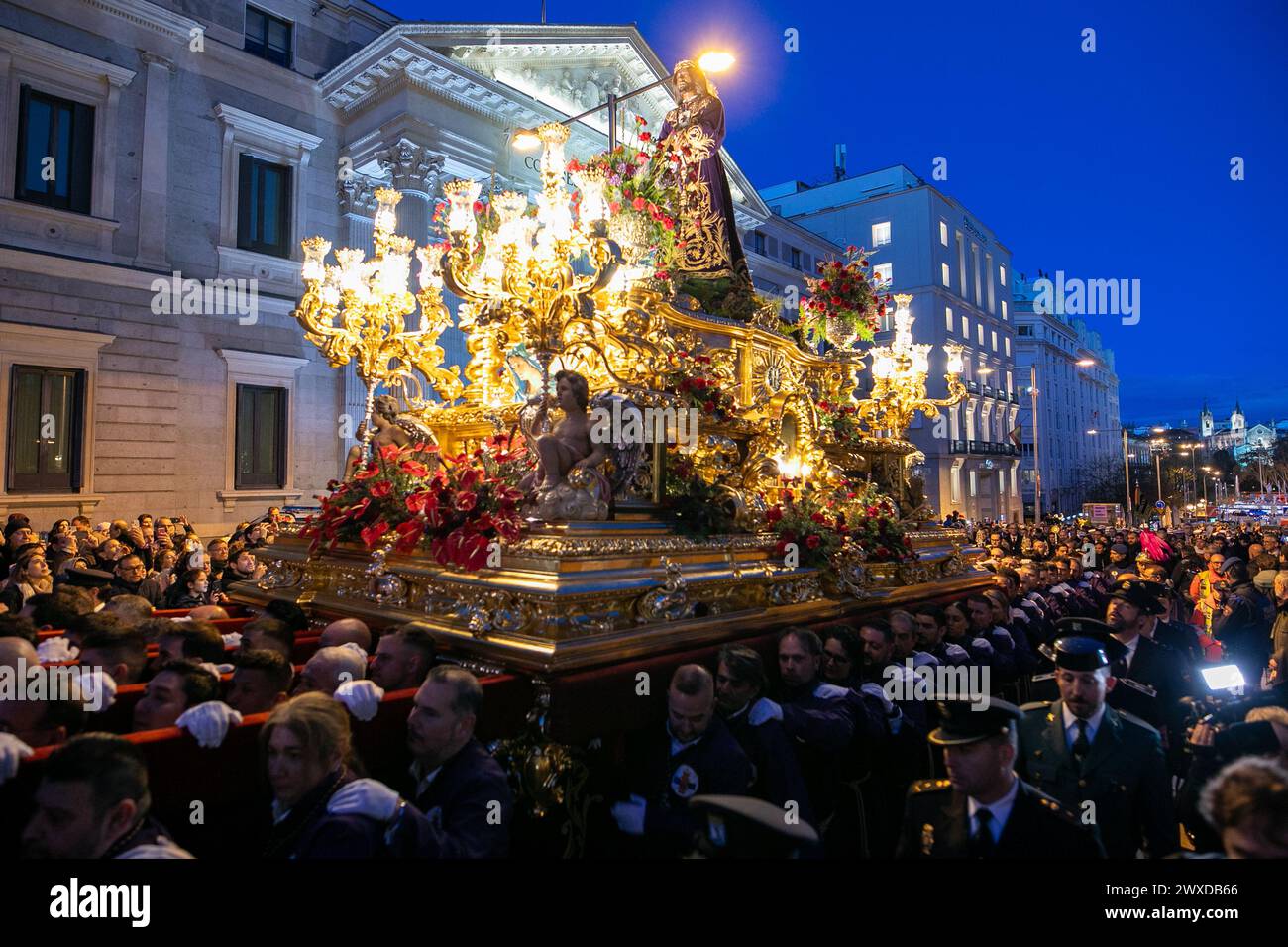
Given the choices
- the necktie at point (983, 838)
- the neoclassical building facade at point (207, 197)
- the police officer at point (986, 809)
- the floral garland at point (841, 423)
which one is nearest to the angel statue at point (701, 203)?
the floral garland at point (841, 423)

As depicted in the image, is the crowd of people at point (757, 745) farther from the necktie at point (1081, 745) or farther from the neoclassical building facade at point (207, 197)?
the neoclassical building facade at point (207, 197)

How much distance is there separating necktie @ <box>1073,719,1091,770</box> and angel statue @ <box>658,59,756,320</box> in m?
5.87

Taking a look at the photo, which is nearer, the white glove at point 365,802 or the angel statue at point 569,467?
the white glove at point 365,802

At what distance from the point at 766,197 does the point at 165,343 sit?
40.6m

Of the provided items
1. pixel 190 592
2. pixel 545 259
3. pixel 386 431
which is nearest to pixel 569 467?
pixel 545 259

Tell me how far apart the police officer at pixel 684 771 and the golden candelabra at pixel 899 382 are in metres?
7.59

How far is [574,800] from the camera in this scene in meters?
4.00

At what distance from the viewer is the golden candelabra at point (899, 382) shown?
1013 cm

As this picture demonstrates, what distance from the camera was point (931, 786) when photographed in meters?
2.67

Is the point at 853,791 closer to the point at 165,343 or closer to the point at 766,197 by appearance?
the point at 165,343

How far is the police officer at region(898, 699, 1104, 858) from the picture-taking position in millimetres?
2348

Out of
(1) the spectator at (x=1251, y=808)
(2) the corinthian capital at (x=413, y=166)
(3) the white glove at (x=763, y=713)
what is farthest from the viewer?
(2) the corinthian capital at (x=413, y=166)

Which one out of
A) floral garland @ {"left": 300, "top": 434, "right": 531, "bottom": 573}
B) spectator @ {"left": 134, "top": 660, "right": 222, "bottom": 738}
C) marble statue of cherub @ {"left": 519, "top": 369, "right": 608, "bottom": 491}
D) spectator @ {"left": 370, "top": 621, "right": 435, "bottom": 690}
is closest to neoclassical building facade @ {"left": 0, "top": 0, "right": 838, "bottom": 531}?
floral garland @ {"left": 300, "top": 434, "right": 531, "bottom": 573}
